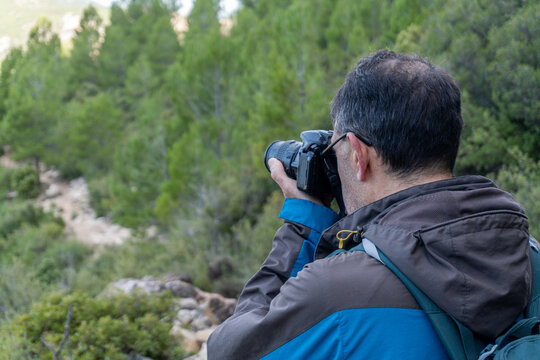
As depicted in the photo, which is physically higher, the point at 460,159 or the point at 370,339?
the point at 370,339

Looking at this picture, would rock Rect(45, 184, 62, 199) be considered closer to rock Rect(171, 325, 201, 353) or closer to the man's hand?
rock Rect(171, 325, 201, 353)

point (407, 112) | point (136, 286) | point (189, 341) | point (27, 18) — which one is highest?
point (27, 18)

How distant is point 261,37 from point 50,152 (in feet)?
40.4

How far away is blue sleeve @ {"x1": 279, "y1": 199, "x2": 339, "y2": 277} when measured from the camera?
1.15 metres

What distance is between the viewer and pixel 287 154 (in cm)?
136

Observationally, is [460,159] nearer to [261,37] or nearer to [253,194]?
[253,194]

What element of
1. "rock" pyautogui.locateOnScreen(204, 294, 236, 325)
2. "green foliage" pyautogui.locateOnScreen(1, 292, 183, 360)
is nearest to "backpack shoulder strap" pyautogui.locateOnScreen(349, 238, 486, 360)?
"green foliage" pyautogui.locateOnScreen(1, 292, 183, 360)

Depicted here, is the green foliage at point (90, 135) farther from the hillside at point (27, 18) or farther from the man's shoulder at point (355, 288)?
the man's shoulder at point (355, 288)

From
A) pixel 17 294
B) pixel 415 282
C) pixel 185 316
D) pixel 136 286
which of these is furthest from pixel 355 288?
pixel 17 294

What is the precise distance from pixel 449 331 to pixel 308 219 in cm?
45

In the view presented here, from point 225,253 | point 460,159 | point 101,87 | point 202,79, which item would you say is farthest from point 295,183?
point 101,87

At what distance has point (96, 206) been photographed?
60.0 ft

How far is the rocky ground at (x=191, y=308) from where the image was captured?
13.7 ft

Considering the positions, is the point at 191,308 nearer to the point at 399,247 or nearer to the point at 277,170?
the point at 277,170
